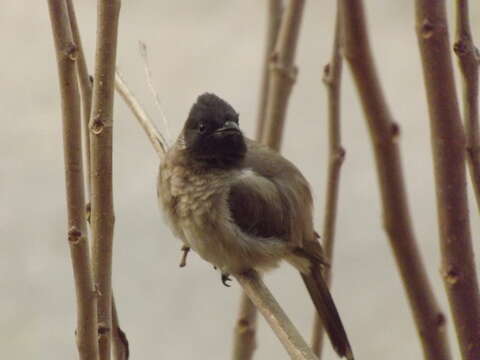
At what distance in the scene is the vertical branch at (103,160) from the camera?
3.80ft

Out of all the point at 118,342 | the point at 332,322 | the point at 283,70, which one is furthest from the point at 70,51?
the point at 332,322

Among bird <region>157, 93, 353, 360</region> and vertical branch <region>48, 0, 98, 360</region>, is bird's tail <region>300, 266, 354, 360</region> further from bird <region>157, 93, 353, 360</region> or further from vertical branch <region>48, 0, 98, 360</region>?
vertical branch <region>48, 0, 98, 360</region>

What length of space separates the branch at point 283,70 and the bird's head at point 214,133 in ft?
3.22

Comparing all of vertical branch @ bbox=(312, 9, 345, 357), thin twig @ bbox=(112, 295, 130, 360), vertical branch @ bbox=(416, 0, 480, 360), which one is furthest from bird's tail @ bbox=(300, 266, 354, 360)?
vertical branch @ bbox=(416, 0, 480, 360)

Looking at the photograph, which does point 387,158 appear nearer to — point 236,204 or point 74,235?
point 74,235

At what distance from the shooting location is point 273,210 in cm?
255

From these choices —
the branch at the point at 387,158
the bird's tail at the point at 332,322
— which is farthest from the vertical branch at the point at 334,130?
the bird's tail at the point at 332,322

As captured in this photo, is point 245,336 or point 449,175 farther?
point 245,336

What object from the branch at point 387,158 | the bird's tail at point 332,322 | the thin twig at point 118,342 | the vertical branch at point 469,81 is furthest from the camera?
the bird's tail at point 332,322

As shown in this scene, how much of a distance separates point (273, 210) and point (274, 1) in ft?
3.34

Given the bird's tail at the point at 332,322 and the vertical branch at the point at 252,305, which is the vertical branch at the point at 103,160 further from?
the bird's tail at the point at 332,322

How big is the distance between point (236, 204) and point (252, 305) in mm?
893

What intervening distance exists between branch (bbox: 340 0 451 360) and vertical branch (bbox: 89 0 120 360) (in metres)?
0.50

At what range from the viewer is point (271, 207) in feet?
8.34
